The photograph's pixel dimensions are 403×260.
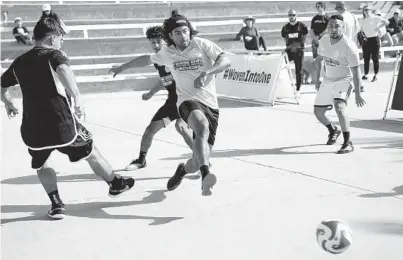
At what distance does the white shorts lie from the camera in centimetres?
836

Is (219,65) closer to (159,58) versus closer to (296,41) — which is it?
(159,58)

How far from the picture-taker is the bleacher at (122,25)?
1875 cm

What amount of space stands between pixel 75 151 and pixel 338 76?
13.7 feet

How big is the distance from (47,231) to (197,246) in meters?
1.29

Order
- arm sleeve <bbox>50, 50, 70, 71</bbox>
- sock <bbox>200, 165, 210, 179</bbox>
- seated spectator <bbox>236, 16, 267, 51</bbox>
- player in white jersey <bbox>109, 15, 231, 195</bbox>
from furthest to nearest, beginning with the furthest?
seated spectator <bbox>236, 16, 267, 51</bbox> < player in white jersey <bbox>109, 15, 231, 195</bbox> < sock <bbox>200, 165, 210, 179</bbox> < arm sleeve <bbox>50, 50, 70, 71</bbox>

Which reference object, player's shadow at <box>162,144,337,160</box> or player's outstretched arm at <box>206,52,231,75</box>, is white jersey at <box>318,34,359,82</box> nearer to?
player's shadow at <box>162,144,337,160</box>

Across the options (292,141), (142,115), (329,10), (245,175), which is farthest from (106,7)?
(245,175)

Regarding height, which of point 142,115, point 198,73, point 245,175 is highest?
point 198,73

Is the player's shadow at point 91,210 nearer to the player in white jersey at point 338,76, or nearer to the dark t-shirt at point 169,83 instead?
the dark t-shirt at point 169,83

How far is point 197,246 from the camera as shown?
4680mm

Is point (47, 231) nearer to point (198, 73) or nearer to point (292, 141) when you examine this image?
point (198, 73)

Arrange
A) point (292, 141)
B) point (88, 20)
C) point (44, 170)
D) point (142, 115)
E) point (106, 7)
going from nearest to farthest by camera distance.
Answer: point (44, 170) → point (292, 141) → point (142, 115) → point (88, 20) → point (106, 7)

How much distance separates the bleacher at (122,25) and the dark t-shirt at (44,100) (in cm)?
1223

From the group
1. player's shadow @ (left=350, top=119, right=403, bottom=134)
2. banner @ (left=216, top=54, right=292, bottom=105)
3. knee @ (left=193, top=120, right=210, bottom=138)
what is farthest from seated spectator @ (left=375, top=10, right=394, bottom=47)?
knee @ (left=193, top=120, right=210, bottom=138)
